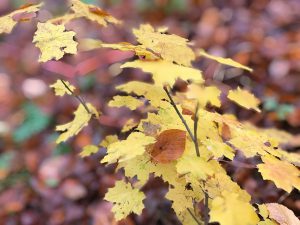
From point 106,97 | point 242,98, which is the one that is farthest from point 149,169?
point 106,97

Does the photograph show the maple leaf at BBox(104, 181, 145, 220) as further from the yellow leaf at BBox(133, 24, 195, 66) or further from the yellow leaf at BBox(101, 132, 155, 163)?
the yellow leaf at BBox(133, 24, 195, 66)

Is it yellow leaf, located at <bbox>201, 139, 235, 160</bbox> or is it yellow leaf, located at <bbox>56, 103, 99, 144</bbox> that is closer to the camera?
yellow leaf, located at <bbox>201, 139, 235, 160</bbox>

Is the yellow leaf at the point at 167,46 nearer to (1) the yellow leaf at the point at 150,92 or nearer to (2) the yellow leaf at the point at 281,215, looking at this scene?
(1) the yellow leaf at the point at 150,92

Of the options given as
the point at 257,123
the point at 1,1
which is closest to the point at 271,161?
the point at 257,123

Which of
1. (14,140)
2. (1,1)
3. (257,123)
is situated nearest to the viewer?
(257,123)

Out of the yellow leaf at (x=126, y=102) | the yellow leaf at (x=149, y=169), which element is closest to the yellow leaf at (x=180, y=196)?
the yellow leaf at (x=149, y=169)

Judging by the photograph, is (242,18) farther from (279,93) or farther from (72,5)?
(72,5)

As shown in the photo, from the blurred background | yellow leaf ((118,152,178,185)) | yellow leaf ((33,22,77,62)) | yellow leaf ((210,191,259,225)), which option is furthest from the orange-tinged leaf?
the blurred background
